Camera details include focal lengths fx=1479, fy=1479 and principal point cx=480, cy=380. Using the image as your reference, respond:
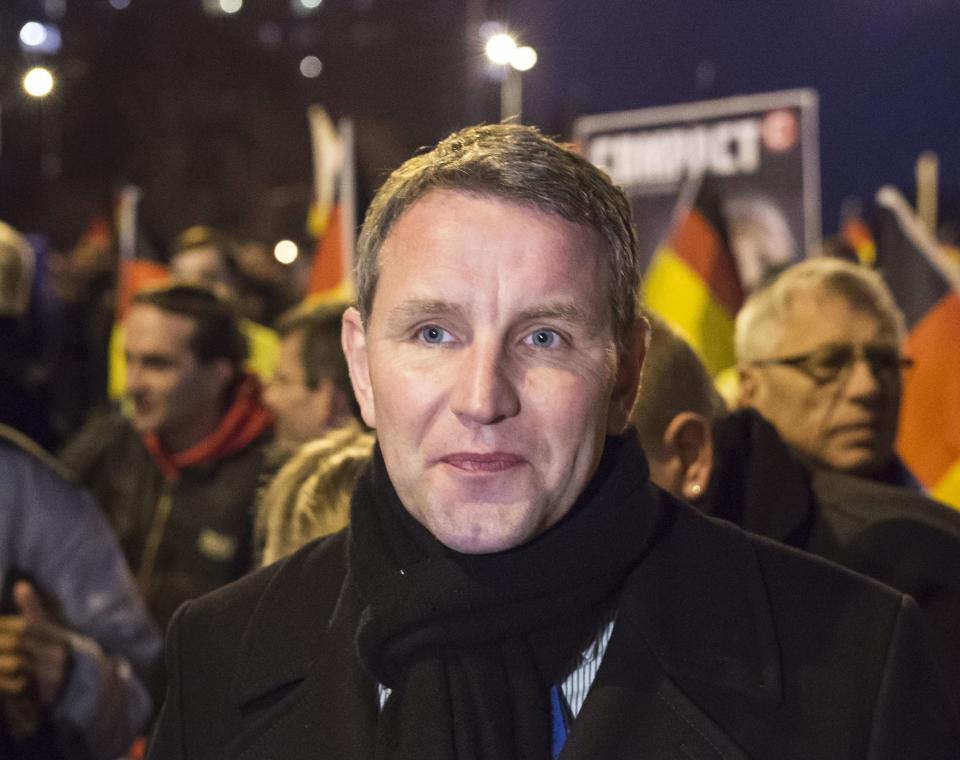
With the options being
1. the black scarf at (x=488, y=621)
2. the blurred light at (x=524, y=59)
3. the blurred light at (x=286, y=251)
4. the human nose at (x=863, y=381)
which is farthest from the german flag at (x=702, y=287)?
the blurred light at (x=286, y=251)

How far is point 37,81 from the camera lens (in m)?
11.5

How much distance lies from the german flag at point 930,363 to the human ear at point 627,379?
302 centimetres

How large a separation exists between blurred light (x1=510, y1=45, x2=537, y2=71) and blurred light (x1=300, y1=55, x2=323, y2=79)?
4.78m

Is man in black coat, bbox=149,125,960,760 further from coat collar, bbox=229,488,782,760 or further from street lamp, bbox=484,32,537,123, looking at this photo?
street lamp, bbox=484,32,537,123

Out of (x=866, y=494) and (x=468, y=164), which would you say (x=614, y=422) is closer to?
(x=468, y=164)

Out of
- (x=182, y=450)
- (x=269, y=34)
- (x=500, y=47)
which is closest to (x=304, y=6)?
(x=269, y=34)

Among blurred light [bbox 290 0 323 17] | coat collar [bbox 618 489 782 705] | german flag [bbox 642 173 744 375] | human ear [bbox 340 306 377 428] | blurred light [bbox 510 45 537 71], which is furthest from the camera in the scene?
blurred light [bbox 290 0 323 17]

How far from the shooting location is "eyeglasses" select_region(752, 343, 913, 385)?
3.91 meters

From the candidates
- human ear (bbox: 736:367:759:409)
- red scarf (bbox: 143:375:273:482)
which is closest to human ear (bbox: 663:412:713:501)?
human ear (bbox: 736:367:759:409)

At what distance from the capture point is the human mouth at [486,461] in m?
1.95

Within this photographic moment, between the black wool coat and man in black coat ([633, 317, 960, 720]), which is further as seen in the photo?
man in black coat ([633, 317, 960, 720])

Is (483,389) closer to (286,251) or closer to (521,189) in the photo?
(521,189)

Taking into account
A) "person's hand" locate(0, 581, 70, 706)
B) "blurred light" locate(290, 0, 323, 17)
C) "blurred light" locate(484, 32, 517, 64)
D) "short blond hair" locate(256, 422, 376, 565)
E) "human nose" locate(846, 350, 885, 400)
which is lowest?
"person's hand" locate(0, 581, 70, 706)

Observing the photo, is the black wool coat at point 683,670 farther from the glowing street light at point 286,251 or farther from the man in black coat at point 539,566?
the glowing street light at point 286,251
